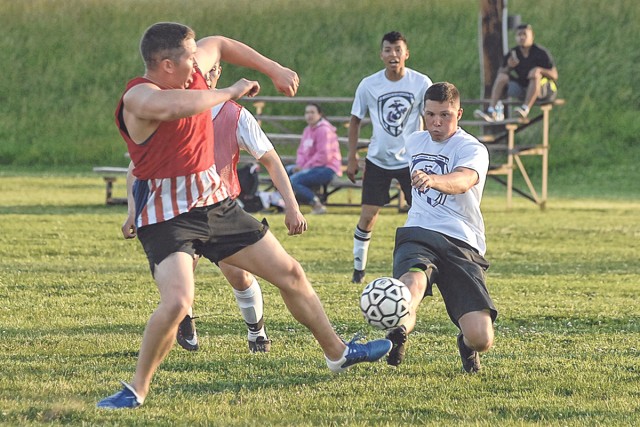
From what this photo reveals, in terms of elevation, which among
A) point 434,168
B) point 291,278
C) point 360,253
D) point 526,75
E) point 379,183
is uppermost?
point 434,168

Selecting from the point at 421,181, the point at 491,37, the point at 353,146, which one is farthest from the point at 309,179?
the point at 421,181

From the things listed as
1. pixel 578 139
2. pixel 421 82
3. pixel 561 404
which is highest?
pixel 421 82

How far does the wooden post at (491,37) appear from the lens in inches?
1013

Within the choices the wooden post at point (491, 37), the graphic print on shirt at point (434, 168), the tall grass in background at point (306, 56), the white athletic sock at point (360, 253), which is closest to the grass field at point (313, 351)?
the white athletic sock at point (360, 253)

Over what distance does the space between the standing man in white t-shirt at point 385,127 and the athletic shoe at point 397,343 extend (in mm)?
4188

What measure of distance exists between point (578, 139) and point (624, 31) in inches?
257

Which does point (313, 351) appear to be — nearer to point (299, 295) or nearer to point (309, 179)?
point (299, 295)

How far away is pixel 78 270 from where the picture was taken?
36.2ft

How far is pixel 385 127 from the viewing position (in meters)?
10.8

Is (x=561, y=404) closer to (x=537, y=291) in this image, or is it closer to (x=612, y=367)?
(x=612, y=367)

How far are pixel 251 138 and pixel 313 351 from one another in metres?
1.35

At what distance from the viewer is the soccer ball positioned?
6266 mm

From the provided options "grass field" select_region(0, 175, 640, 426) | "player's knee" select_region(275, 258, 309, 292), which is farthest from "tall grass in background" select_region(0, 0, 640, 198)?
"player's knee" select_region(275, 258, 309, 292)

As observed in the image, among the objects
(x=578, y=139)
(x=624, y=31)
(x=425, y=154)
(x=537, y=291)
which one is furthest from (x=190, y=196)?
(x=624, y=31)
